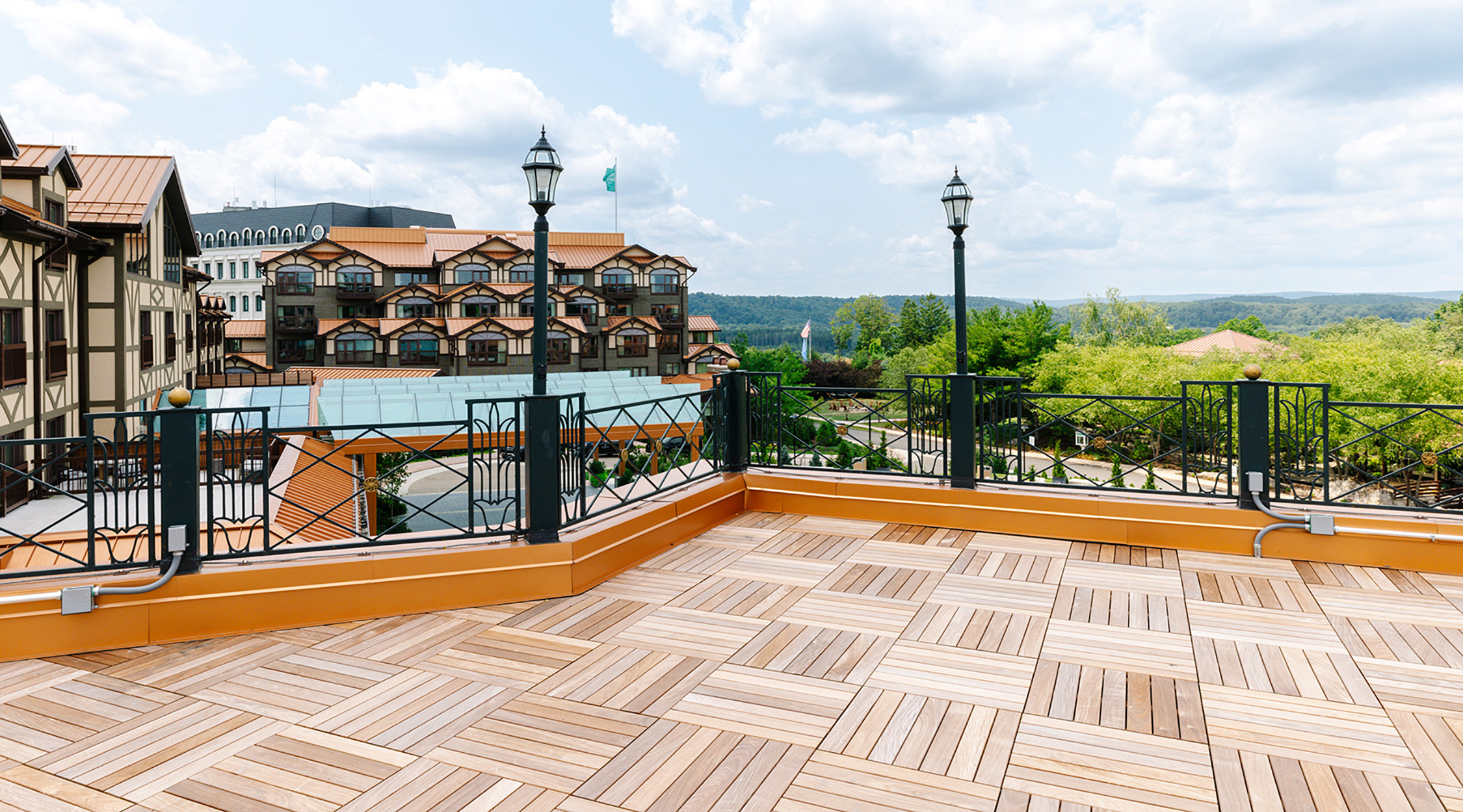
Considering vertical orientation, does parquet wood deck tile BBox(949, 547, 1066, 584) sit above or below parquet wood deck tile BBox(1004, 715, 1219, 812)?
above

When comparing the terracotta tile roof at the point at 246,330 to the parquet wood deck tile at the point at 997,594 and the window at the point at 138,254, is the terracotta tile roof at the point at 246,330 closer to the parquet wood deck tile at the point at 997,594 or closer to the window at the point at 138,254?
the window at the point at 138,254

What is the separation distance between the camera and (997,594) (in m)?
→ 4.98

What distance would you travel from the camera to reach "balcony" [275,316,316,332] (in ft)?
160

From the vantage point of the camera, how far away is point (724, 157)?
53.2 m

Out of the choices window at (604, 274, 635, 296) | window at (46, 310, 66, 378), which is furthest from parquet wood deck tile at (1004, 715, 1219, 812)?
window at (604, 274, 635, 296)

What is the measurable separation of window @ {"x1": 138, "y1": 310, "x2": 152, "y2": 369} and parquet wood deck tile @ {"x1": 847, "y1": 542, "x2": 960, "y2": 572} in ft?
70.8

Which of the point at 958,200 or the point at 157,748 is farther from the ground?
the point at 958,200

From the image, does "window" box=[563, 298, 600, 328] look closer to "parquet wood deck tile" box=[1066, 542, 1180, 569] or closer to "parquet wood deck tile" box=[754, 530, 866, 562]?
"parquet wood deck tile" box=[754, 530, 866, 562]

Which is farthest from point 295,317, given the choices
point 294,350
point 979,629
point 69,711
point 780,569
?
point 979,629

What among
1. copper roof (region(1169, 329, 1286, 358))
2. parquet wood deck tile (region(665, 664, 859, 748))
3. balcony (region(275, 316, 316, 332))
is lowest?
parquet wood deck tile (region(665, 664, 859, 748))

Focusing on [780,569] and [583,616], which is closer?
[583,616]

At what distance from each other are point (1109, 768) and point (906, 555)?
3.01 m

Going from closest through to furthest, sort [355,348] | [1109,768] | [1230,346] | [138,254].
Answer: [1109,768]
[138,254]
[355,348]
[1230,346]

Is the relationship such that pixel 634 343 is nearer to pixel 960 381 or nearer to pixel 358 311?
pixel 358 311
